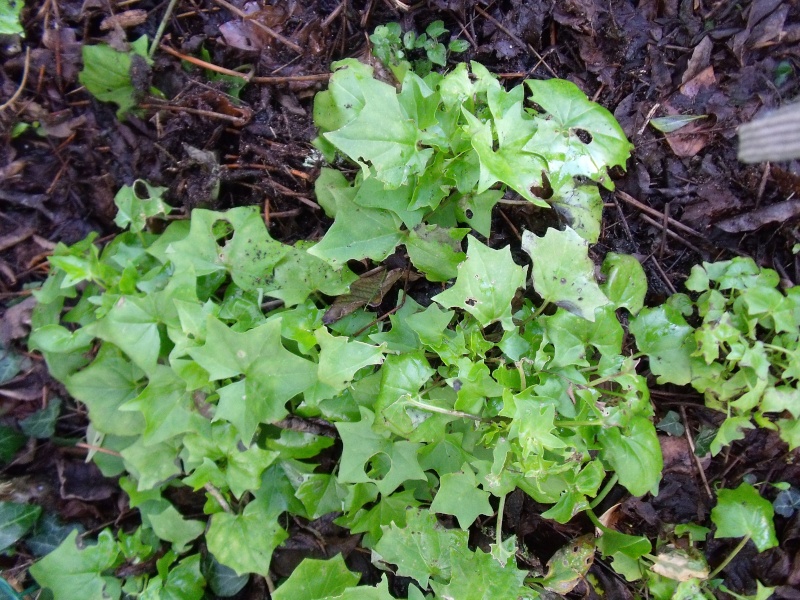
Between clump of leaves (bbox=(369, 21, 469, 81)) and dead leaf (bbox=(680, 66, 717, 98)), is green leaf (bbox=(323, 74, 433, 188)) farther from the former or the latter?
dead leaf (bbox=(680, 66, 717, 98))

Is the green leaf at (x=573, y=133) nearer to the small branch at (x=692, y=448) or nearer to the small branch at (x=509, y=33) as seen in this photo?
the small branch at (x=509, y=33)

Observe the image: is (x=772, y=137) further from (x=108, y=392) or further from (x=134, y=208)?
(x=108, y=392)

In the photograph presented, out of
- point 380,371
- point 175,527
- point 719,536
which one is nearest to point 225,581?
point 175,527

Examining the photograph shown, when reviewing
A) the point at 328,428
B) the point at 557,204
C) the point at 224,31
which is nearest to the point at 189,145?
the point at 224,31

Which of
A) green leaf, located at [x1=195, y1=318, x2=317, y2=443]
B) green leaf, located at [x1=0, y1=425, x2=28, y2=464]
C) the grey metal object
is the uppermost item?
the grey metal object

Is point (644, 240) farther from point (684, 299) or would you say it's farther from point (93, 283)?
point (93, 283)

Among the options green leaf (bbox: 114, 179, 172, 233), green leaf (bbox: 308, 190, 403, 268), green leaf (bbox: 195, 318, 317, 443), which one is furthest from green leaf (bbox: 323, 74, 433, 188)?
green leaf (bbox: 114, 179, 172, 233)
